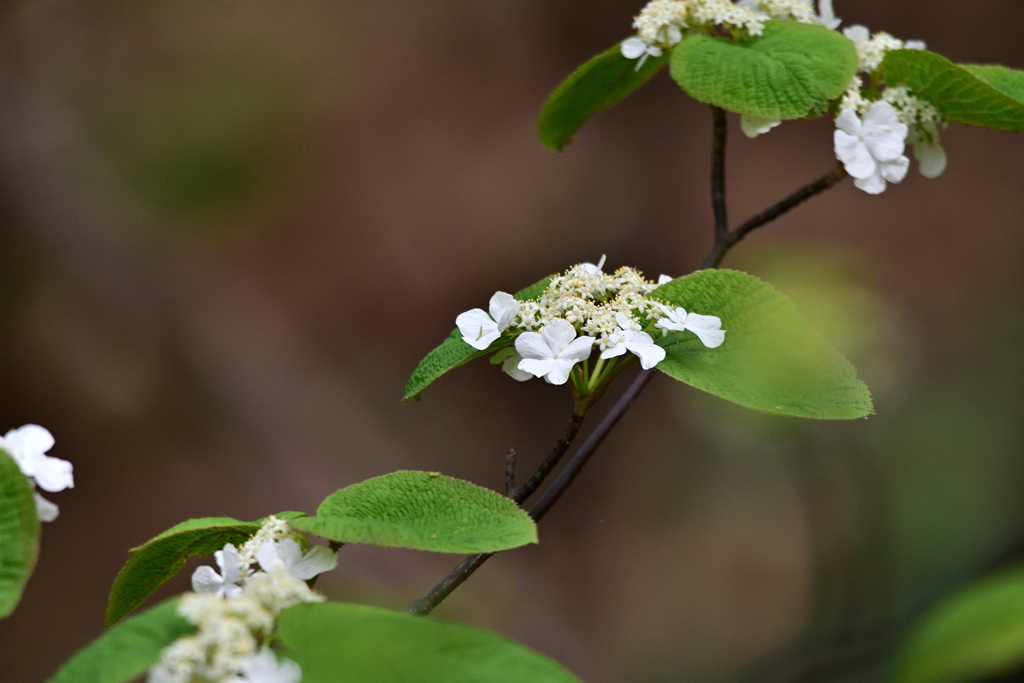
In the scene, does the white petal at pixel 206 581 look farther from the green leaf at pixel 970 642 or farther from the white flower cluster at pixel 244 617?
the green leaf at pixel 970 642

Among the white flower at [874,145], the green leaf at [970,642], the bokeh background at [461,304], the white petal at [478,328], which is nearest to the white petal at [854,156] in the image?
the white flower at [874,145]

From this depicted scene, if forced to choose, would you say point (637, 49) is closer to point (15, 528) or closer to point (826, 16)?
point (826, 16)

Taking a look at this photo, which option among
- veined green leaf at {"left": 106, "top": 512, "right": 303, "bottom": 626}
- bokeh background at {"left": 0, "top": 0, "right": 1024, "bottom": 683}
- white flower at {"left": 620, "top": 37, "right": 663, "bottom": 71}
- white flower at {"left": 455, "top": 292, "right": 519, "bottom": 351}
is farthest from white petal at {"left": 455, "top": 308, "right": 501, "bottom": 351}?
bokeh background at {"left": 0, "top": 0, "right": 1024, "bottom": 683}

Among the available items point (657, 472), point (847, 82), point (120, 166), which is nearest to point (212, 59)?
point (120, 166)

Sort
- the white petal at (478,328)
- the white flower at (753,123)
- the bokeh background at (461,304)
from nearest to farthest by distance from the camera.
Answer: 1. the white petal at (478,328)
2. the white flower at (753,123)
3. the bokeh background at (461,304)

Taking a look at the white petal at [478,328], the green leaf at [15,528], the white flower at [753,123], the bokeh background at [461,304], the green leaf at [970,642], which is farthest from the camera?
the bokeh background at [461,304]
